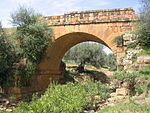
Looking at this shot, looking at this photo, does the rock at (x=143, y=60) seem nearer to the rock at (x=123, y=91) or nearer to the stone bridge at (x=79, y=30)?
the rock at (x=123, y=91)

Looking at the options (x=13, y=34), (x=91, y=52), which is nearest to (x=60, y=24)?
(x=13, y=34)

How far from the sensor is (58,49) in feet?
52.3

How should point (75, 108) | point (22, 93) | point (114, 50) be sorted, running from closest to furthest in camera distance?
point (75, 108)
point (114, 50)
point (22, 93)

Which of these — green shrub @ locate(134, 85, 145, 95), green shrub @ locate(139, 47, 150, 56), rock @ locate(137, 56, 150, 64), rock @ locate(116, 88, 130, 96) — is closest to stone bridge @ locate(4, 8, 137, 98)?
green shrub @ locate(139, 47, 150, 56)

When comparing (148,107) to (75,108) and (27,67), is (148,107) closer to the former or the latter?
(75,108)

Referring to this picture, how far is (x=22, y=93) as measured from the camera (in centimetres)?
1326

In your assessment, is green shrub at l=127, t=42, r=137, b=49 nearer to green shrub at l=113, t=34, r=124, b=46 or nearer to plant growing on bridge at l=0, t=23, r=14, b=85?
green shrub at l=113, t=34, r=124, b=46

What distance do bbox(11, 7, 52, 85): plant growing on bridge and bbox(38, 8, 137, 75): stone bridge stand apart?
83 centimetres

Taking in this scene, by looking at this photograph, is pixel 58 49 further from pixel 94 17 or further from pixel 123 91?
pixel 123 91

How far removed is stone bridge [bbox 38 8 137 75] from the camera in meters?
12.5

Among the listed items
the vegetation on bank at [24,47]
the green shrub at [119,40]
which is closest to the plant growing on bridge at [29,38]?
the vegetation on bank at [24,47]

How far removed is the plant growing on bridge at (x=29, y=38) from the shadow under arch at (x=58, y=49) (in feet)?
3.49

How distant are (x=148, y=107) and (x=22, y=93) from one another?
897 centimetres

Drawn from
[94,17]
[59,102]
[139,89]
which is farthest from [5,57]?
A: [139,89]
